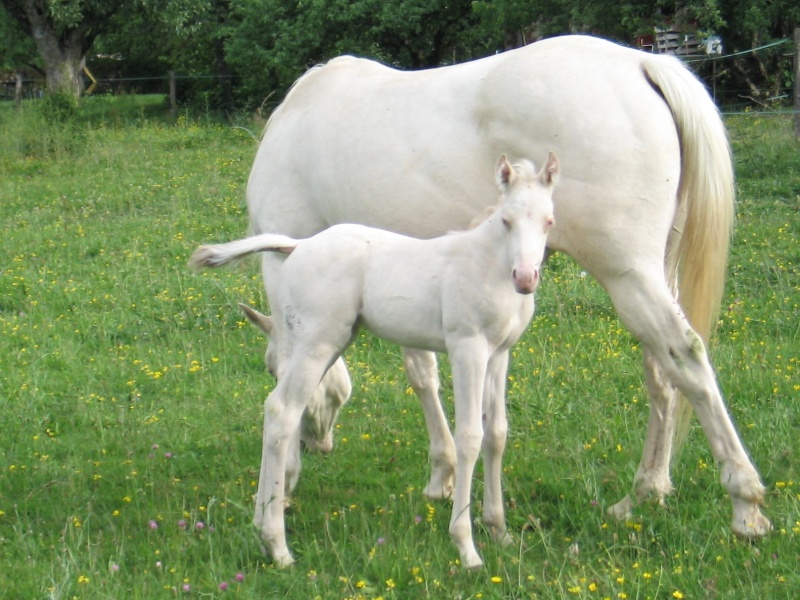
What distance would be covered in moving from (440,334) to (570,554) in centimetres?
91

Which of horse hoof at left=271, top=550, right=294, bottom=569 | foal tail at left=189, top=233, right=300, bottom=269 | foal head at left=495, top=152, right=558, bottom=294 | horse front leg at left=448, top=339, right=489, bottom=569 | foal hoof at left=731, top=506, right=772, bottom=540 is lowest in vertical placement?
horse hoof at left=271, top=550, right=294, bottom=569

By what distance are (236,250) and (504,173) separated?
123 cm

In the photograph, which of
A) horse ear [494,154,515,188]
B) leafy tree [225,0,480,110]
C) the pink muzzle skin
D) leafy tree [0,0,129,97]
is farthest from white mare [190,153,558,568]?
leafy tree [0,0,129,97]

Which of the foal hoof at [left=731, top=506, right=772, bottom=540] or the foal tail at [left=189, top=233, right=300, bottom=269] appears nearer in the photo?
the foal hoof at [left=731, top=506, right=772, bottom=540]

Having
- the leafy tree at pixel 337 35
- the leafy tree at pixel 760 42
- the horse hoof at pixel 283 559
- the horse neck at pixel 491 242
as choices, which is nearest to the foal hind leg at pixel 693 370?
the horse neck at pixel 491 242

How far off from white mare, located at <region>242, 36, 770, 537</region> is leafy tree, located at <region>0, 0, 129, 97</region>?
70.6 feet

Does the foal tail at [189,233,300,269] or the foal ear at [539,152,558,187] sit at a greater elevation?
the foal ear at [539,152,558,187]

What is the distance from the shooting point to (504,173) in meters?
3.27

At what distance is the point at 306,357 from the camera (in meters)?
3.83

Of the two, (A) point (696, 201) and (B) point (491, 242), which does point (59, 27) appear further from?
(B) point (491, 242)

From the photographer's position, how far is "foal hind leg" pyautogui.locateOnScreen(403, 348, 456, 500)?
14.8ft

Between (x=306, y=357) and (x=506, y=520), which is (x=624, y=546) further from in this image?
(x=306, y=357)

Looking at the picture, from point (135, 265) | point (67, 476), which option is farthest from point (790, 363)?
point (135, 265)

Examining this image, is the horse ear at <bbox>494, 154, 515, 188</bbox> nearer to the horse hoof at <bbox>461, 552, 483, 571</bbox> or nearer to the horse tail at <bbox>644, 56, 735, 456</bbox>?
the horse tail at <bbox>644, 56, 735, 456</bbox>
